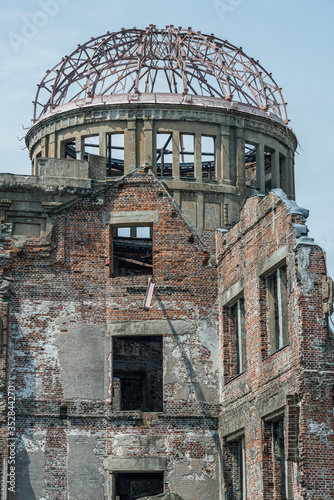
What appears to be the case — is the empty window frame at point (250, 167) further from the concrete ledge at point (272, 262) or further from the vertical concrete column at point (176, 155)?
the concrete ledge at point (272, 262)

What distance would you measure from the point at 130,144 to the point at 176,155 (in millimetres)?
1539

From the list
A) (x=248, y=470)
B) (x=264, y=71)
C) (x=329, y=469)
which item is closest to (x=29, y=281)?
(x=248, y=470)

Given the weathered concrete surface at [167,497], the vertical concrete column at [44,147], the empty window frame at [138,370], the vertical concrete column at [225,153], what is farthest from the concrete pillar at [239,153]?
the weathered concrete surface at [167,497]

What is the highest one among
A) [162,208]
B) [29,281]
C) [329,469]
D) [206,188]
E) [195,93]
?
[195,93]

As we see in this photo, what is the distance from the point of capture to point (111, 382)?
81.2 feet

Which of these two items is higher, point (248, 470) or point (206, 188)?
point (206, 188)

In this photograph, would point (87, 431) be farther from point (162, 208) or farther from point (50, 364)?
point (162, 208)

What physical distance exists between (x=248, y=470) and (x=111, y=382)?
409 centimetres

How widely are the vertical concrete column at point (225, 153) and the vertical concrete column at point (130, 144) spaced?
9.23 feet

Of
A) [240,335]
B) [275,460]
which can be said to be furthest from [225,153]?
[275,460]

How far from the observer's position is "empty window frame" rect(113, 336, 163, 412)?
27.9 meters

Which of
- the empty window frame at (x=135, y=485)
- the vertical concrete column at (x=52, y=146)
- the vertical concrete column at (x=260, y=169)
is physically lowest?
the empty window frame at (x=135, y=485)

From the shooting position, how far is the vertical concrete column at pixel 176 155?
3362 cm

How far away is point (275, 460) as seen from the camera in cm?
2155
